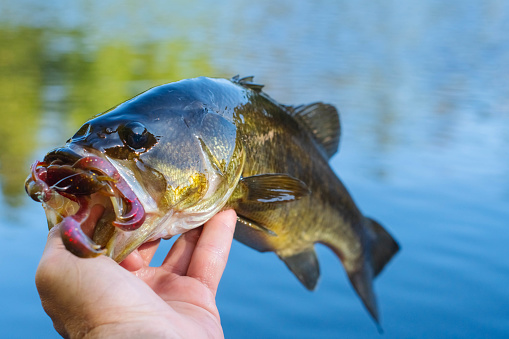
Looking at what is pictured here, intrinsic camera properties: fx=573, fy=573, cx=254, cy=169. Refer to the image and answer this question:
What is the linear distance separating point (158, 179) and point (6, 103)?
1064 cm

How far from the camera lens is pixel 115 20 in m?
21.8

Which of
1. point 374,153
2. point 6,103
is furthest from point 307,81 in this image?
point 6,103

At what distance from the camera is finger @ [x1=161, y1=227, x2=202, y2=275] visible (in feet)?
8.43

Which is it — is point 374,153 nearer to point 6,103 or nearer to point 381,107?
point 381,107

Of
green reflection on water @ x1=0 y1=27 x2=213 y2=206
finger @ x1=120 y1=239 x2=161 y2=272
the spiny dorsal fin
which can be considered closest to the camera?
finger @ x1=120 y1=239 x2=161 y2=272

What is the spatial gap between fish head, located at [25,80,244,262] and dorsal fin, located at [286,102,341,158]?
2.50 feet

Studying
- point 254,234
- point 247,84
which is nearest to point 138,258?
point 254,234

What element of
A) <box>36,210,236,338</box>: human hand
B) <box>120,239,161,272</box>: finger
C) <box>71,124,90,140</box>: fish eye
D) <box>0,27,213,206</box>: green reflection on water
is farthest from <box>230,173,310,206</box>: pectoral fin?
<box>0,27,213,206</box>: green reflection on water

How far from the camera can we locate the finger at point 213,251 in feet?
8.05

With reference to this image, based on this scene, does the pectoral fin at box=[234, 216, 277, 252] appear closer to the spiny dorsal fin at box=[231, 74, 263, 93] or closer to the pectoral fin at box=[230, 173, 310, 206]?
the pectoral fin at box=[230, 173, 310, 206]

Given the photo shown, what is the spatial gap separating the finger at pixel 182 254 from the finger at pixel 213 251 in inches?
3.2

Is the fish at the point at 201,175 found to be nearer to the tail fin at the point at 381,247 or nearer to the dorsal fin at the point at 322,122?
the dorsal fin at the point at 322,122

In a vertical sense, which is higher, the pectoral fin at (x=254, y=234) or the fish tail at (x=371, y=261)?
the pectoral fin at (x=254, y=234)

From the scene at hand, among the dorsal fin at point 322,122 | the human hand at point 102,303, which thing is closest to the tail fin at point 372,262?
the dorsal fin at point 322,122
